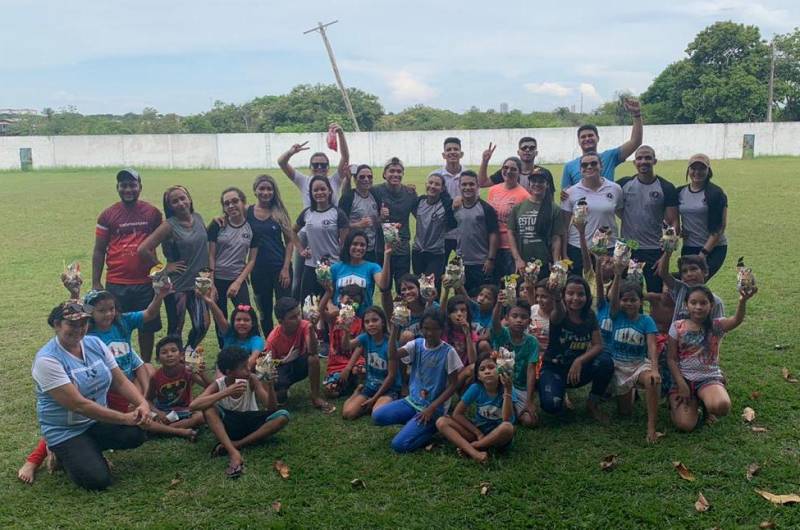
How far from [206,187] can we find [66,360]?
2361 centimetres

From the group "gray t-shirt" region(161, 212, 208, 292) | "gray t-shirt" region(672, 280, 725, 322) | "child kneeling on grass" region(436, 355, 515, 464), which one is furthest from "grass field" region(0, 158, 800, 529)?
"gray t-shirt" region(161, 212, 208, 292)

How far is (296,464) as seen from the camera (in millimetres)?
5254

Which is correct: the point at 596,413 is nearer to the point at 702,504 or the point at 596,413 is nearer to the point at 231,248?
the point at 702,504

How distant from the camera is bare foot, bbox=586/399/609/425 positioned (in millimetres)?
5832

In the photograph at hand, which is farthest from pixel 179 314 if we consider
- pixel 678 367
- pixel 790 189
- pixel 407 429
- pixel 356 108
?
pixel 356 108

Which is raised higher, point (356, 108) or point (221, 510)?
point (356, 108)

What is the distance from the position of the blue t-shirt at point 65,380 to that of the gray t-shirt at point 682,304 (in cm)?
471

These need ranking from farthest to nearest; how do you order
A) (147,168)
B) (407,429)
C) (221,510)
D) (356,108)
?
(356,108) → (147,168) → (407,429) → (221,510)

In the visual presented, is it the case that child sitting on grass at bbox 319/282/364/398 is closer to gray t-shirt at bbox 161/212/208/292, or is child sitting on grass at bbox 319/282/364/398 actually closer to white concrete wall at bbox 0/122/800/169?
gray t-shirt at bbox 161/212/208/292

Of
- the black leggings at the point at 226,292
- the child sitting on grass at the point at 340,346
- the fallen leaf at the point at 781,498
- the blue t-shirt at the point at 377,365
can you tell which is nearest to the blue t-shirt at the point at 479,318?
the blue t-shirt at the point at 377,365

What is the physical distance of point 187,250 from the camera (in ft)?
22.7

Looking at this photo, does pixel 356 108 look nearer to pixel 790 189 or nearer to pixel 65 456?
pixel 790 189

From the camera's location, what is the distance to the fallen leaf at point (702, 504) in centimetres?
441

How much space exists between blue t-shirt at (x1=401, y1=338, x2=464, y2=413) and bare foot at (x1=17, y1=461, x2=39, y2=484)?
2907 mm
